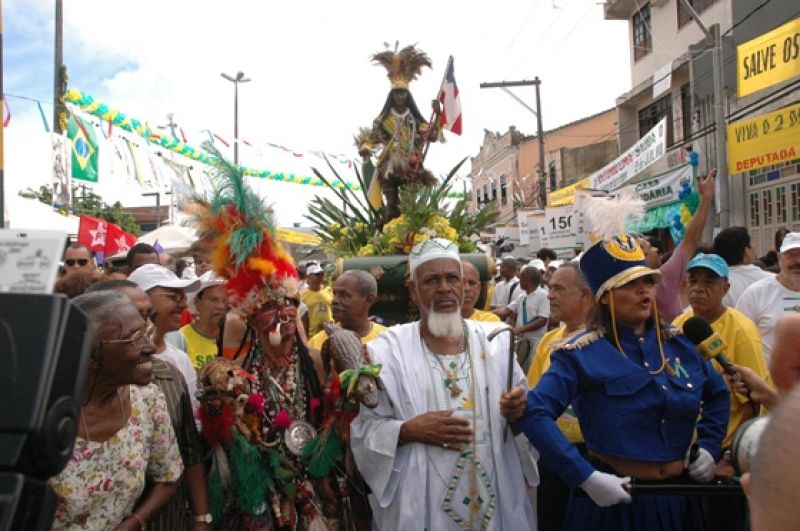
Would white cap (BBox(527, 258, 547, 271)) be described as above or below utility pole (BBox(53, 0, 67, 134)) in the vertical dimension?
below

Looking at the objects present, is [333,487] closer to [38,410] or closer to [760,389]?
[760,389]

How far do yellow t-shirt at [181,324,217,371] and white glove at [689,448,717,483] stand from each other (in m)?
3.19

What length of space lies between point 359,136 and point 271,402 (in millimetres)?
4215

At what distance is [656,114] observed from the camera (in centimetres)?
2133

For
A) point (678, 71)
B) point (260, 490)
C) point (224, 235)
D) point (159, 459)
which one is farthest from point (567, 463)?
point (678, 71)

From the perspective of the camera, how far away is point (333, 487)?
10.7ft

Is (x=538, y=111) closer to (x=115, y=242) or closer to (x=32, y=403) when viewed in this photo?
(x=115, y=242)

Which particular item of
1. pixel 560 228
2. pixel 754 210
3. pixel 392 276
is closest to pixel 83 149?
pixel 392 276

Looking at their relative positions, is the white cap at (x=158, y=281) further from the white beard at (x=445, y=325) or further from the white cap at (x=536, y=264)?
the white cap at (x=536, y=264)

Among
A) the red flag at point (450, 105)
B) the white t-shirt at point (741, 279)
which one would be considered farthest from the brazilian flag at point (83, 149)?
the white t-shirt at point (741, 279)

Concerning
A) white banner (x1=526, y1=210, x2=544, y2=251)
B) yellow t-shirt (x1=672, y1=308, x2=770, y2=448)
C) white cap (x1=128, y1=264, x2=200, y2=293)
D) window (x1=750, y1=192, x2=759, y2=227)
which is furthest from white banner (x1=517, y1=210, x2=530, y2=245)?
white cap (x1=128, y1=264, x2=200, y2=293)

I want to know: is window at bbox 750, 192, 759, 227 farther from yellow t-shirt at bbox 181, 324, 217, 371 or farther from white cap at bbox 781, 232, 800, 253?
yellow t-shirt at bbox 181, 324, 217, 371

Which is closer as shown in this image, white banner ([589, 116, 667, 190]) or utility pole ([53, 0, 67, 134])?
utility pole ([53, 0, 67, 134])

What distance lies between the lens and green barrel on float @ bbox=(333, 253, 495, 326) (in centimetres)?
585
